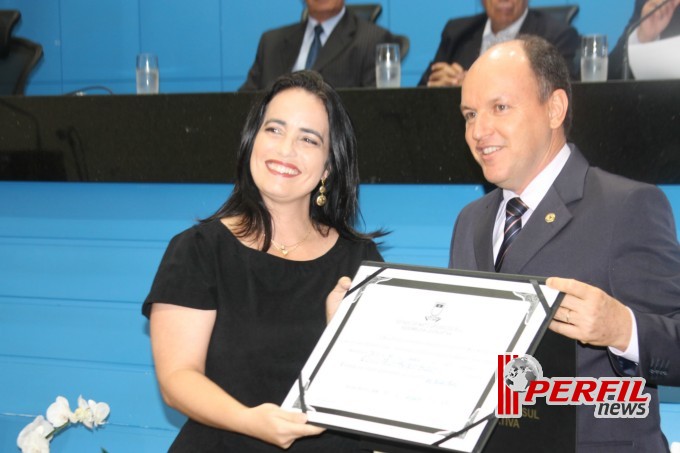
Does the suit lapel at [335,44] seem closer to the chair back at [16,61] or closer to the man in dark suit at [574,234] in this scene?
the chair back at [16,61]

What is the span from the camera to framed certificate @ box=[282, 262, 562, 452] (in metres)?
1.44

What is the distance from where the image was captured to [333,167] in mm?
2160

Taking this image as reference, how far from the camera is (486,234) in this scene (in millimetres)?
2008

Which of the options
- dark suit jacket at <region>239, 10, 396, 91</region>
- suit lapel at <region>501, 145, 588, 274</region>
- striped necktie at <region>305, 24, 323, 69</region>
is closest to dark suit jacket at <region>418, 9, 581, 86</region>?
dark suit jacket at <region>239, 10, 396, 91</region>

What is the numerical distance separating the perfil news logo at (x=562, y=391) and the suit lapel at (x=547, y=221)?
30cm

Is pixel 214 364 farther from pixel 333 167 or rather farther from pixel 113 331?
Result: pixel 113 331

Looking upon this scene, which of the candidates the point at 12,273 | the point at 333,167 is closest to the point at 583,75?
the point at 333,167

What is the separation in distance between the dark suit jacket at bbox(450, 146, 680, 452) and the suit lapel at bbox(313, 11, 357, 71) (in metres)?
2.56

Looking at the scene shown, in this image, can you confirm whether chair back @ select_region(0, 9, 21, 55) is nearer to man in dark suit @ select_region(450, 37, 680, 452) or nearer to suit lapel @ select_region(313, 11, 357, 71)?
suit lapel @ select_region(313, 11, 357, 71)

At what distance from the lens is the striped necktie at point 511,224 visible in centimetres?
191

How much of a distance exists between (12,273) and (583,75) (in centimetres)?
242

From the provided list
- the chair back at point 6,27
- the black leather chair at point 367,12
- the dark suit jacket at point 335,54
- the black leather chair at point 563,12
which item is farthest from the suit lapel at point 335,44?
the chair back at point 6,27

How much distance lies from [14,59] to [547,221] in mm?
3795

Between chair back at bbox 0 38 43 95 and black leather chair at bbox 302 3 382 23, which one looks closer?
chair back at bbox 0 38 43 95
